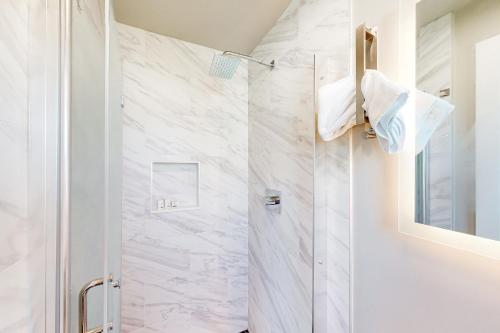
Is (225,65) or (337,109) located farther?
(225,65)

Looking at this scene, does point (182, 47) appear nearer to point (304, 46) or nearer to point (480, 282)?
point (304, 46)

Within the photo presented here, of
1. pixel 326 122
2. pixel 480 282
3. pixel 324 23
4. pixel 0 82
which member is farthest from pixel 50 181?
pixel 324 23

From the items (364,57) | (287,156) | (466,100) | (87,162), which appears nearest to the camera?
(466,100)

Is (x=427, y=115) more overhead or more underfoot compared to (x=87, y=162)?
more overhead

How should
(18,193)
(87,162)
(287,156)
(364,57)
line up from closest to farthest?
(18,193) < (87,162) < (364,57) < (287,156)

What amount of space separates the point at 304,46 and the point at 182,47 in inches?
40.6

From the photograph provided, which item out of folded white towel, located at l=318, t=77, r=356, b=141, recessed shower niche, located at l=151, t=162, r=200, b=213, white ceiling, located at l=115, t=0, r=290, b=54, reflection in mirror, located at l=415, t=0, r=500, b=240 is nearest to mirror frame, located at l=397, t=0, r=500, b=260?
reflection in mirror, located at l=415, t=0, r=500, b=240

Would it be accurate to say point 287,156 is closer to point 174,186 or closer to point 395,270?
point 395,270

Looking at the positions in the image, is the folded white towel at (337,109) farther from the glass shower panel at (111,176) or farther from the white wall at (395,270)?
the glass shower panel at (111,176)

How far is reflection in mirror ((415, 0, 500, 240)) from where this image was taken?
1.90 feet

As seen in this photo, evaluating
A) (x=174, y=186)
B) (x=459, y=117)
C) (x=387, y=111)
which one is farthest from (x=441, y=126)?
(x=174, y=186)

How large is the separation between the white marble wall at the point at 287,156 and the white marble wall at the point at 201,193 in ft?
0.52

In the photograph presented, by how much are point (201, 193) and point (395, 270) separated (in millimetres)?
1401

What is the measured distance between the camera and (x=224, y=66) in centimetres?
168
